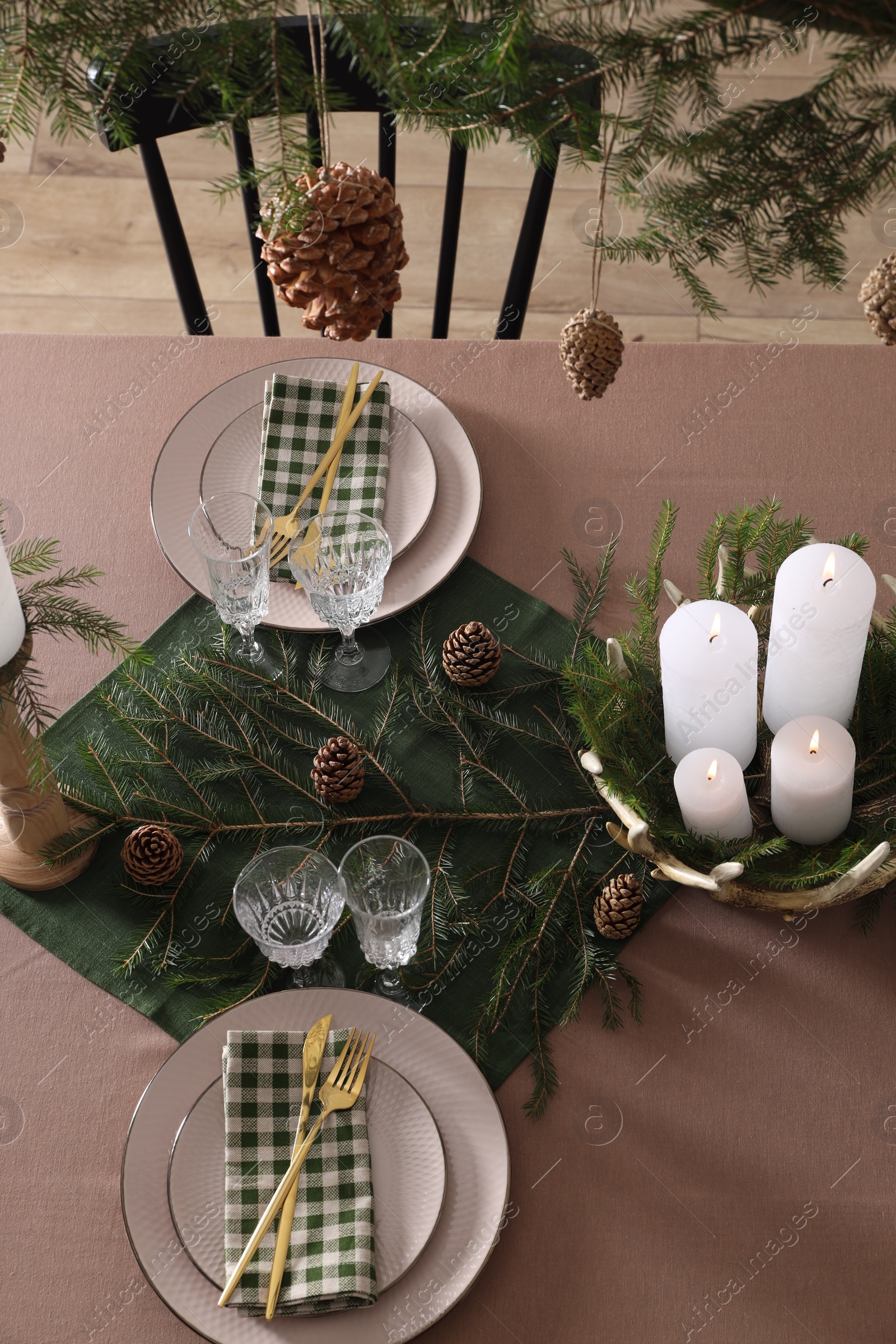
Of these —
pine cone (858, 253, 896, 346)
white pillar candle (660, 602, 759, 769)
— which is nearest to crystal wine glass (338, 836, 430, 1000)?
white pillar candle (660, 602, 759, 769)

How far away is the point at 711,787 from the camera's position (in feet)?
2.77

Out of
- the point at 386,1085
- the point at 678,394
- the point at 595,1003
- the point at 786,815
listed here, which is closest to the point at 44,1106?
the point at 386,1085

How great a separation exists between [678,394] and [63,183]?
7.20ft

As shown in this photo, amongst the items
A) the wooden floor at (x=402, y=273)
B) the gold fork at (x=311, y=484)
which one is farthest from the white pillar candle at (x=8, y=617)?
the wooden floor at (x=402, y=273)

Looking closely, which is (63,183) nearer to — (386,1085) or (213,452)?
(213,452)

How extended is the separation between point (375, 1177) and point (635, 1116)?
213mm

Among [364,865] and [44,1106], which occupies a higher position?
[364,865]

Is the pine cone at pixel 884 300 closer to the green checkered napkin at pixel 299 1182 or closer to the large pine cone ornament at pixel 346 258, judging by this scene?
the large pine cone ornament at pixel 346 258

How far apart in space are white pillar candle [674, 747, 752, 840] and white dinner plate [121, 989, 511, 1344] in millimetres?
268

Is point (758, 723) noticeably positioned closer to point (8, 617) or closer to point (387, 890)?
point (387, 890)

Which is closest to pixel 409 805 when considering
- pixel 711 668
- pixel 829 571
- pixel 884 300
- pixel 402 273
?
pixel 711 668

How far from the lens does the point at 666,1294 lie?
823mm

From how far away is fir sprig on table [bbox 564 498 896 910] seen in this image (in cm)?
87

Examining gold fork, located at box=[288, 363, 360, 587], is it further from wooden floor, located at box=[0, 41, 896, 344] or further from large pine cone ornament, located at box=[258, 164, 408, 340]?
wooden floor, located at box=[0, 41, 896, 344]
